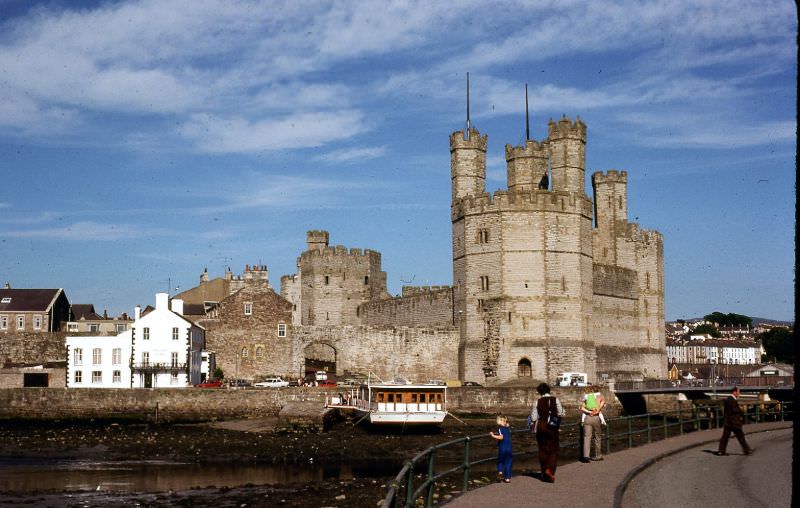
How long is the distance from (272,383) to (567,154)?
20535 mm

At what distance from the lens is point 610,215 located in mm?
64812

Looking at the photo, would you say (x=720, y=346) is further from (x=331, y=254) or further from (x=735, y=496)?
(x=735, y=496)

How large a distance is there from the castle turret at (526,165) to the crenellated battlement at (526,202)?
6.68ft

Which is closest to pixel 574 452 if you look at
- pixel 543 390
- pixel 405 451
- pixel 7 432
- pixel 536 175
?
pixel 405 451

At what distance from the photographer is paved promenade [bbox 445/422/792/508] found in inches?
559

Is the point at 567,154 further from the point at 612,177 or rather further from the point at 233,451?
the point at 233,451

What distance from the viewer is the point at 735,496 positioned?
51.0 ft

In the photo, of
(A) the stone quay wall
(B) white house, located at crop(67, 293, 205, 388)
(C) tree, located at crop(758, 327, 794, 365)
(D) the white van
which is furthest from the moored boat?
(C) tree, located at crop(758, 327, 794, 365)

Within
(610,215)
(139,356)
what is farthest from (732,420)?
(610,215)

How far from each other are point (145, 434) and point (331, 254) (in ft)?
95.1

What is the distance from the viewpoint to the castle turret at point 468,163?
183ft

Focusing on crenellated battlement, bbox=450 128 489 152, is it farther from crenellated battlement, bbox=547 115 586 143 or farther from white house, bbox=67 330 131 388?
white house, bbox=67 330 131 388

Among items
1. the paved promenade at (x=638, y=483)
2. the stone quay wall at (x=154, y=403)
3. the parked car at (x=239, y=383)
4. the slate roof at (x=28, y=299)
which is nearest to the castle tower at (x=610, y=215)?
the stone quay wall at (x=154, y=403)

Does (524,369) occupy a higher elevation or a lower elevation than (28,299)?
lower
